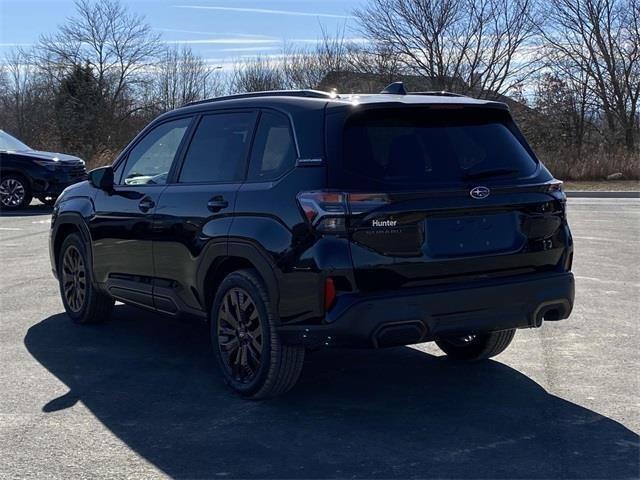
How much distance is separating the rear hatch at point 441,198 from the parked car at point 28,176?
1338 centimetres

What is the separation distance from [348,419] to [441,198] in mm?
1308

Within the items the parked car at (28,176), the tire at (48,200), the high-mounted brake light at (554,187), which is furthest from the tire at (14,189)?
the high-mounted brake light at (554,187)

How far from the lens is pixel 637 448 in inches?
161

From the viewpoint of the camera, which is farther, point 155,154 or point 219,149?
point 155,154

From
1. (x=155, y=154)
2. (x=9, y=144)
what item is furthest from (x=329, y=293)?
(x=9, y=144)

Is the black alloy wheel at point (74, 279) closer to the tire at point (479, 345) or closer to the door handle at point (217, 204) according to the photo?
the door handle at point (217, 204)

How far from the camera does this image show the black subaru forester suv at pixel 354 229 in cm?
430

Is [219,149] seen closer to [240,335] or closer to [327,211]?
[240,335]

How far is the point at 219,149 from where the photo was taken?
17.6ft

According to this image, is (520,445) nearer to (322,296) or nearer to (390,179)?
(322,296)

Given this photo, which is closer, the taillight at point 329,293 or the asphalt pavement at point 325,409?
the asphalt pavement at point 325,409

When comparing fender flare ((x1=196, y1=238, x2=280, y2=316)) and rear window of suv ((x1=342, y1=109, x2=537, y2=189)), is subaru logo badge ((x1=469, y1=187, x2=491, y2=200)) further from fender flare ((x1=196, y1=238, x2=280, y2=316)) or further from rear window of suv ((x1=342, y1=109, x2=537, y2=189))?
fender flare ((x1=196, y1=238, x2=280, y2=316))

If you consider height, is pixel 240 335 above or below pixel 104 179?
below

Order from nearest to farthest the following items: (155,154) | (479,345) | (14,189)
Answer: (479,345)
(155,154)
(14,189)
